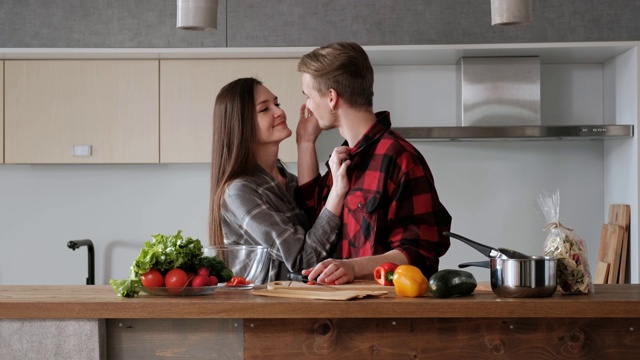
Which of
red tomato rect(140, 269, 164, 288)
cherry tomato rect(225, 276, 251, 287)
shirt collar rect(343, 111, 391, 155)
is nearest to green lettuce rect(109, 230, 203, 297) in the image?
red tomato rect(140, 269, 164, 288)

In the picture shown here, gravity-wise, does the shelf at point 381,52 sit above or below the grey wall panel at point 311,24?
below

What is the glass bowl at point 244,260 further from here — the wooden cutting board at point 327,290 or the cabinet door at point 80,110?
the cabinet door at point 80,110

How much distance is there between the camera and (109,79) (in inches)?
183

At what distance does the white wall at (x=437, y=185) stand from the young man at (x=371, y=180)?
1.89 metres

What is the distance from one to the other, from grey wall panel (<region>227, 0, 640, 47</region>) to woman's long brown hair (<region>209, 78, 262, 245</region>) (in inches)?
61.3

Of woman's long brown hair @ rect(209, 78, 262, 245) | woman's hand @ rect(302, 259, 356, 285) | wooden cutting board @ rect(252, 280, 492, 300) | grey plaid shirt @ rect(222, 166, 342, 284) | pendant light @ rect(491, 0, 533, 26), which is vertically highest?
pendant light @ rect(491, 0, 533, 26)

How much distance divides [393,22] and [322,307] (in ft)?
8.70

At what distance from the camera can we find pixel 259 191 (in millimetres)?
2965

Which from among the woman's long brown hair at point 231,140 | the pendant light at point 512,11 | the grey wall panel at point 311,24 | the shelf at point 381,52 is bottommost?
the woman's long brown hair at point 231,140

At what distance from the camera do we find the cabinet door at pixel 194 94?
4594mm

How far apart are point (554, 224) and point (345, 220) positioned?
0.75 meters

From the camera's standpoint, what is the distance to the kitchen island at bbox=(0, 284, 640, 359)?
2.20m

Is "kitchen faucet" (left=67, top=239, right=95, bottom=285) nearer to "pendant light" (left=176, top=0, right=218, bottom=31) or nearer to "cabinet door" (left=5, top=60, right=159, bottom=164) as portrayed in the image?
"cabinet door" (left=5, top=60, right=159, bottom=164)

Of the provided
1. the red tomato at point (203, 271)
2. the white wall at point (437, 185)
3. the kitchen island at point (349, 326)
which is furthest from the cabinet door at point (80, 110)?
the kitchen island at point (349, 326)
